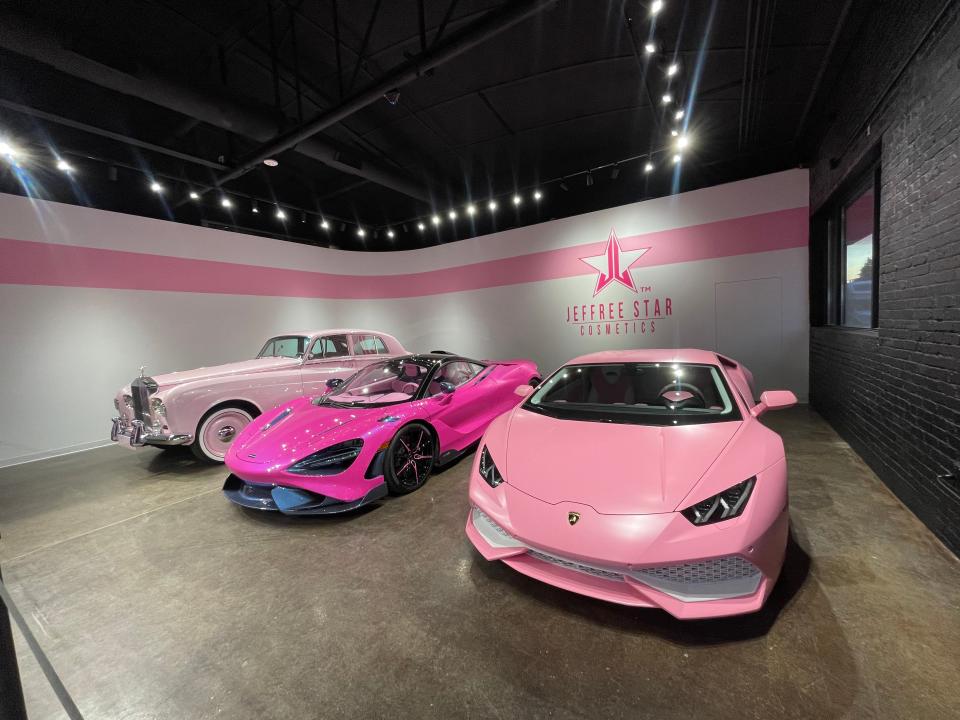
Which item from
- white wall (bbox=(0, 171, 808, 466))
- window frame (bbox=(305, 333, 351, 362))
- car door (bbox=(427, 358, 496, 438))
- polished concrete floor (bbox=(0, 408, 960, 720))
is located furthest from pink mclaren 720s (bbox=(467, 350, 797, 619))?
white wall (bbox=(0, 171, 808, 466))

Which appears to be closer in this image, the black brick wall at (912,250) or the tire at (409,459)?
the black brick wall at (912,250)

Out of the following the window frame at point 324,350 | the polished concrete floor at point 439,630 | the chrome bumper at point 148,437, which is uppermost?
the window frame at point 324,350

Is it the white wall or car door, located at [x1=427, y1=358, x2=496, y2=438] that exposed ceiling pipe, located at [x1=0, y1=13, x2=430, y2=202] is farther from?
car door, located at [x1=427, y1=358, x2=496, y2=438]

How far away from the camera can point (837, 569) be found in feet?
5.90

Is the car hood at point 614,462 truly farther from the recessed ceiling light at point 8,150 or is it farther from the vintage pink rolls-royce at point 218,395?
the recessed ceiling light at point 8,150

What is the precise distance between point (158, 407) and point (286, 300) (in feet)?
12.6

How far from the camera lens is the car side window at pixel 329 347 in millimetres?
5008

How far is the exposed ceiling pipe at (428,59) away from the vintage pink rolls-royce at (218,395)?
2.50 metres

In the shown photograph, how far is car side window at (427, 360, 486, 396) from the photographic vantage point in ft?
11.3

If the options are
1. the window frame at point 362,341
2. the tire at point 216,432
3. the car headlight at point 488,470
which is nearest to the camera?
the car headlight at point 488,470

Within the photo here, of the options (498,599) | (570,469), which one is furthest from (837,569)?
(498,599)

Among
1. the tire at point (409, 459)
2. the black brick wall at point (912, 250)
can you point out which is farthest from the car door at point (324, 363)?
the black brick wall at point (912, 250)

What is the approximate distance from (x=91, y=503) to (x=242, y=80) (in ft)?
14.9

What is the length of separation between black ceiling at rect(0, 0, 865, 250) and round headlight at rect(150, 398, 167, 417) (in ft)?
9.67
